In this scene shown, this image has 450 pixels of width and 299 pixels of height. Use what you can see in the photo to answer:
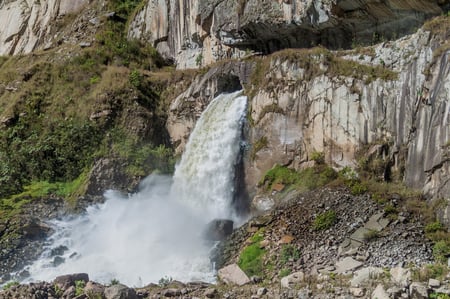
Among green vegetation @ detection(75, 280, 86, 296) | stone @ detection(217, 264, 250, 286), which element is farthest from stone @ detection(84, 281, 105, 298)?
stone @ detection(217, 264, 250, 286)

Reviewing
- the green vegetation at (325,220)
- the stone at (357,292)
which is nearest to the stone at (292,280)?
the stone at (357,292)

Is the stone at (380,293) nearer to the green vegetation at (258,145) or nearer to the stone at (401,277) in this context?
the stone at (401,277)

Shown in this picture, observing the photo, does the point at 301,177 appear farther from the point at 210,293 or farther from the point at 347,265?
the point at 210,293

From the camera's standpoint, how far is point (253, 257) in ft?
54.6

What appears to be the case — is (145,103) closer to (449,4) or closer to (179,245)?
(179,245)

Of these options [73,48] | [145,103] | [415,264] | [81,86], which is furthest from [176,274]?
[73,48]

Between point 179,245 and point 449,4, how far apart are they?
43.3ft

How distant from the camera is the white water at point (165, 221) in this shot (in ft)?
60.3

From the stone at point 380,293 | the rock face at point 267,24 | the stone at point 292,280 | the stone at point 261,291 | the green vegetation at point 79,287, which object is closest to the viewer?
the stone at point 380,293

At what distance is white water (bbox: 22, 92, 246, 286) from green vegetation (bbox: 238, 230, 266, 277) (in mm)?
1246

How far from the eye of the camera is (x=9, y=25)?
46.4 metres

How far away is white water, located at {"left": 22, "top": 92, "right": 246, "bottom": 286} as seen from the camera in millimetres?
18391

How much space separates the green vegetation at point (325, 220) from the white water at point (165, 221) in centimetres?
367

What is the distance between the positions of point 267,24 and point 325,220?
12.4 metres
